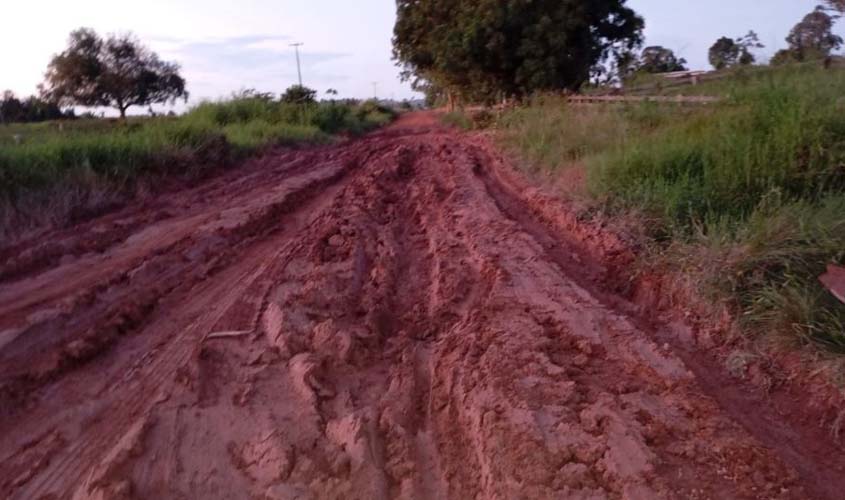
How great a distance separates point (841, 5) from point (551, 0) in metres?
13.8

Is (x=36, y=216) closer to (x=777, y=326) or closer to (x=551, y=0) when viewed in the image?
(x=777, y=326)

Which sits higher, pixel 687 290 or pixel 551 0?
pixel 551 0

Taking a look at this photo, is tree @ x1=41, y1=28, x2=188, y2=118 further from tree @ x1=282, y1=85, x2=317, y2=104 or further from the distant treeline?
tree @ x1=282, y1=85, x2=317, y2=104

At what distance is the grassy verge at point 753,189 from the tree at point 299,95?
26.8 meters

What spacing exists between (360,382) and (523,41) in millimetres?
21653

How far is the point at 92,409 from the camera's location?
505cm

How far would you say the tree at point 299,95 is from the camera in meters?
37.5

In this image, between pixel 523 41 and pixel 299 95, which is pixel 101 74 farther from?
pixel 523 41

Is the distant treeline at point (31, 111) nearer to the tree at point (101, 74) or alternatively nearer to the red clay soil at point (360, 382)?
the tree at point (101, 74)

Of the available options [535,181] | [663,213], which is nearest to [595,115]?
[535,181]

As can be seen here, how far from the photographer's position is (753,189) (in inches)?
319

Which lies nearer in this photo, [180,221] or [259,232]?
[259,232]

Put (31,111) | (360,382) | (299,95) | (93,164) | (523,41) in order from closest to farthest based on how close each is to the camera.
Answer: (360,382), (93,164), (523,41), (299,95), (31,111)

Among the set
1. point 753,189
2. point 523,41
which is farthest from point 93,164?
point 523,41
